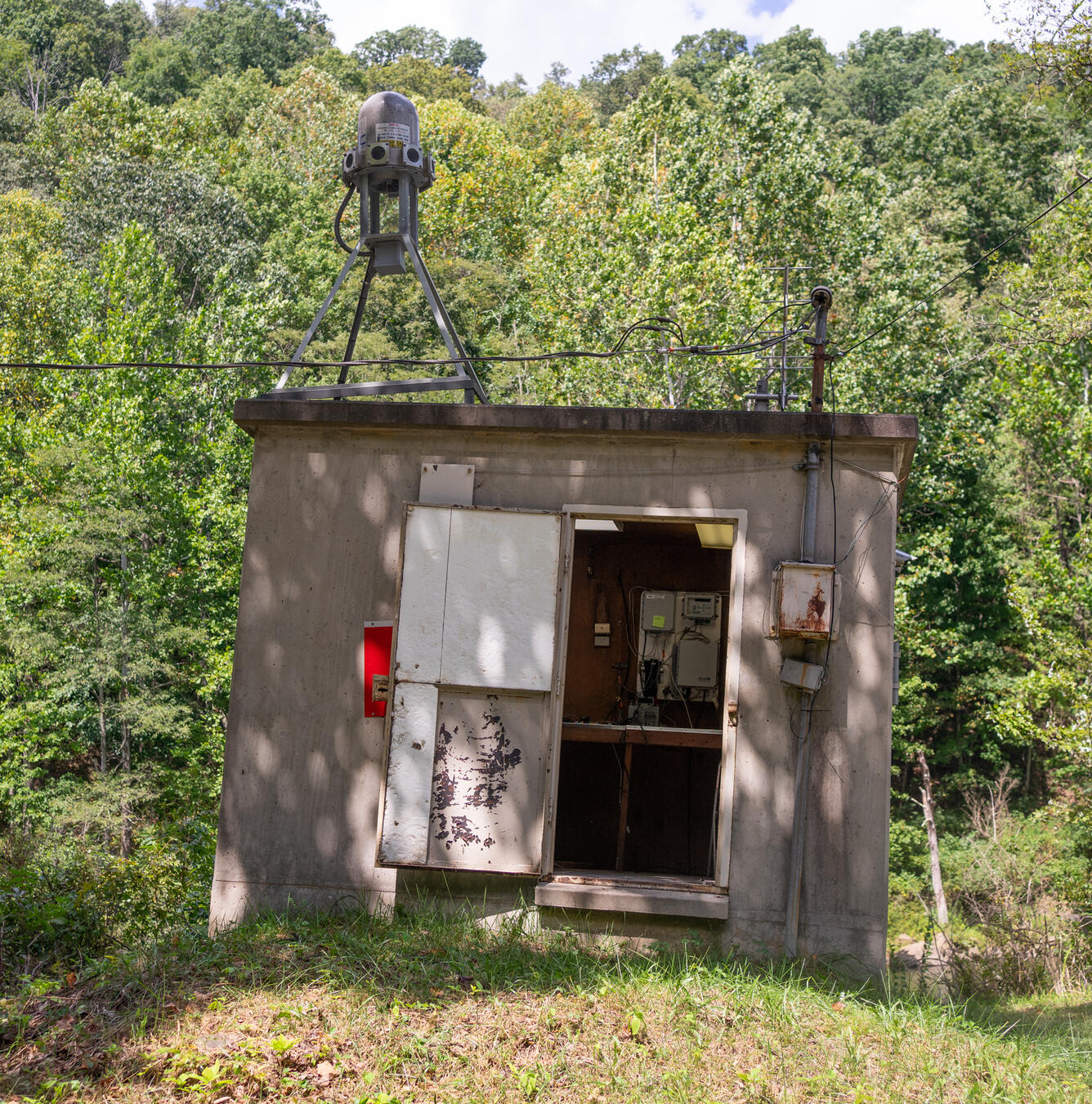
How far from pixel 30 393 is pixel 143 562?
9.00 metres

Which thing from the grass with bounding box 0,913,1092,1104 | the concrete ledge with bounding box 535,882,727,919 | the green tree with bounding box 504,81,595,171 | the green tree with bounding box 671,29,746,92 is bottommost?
the grass with bounding box 0,913,1092,1104

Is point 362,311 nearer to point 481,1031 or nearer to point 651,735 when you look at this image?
point 651,735

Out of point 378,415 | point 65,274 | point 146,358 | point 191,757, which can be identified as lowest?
point 191,757

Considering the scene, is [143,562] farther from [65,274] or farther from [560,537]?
[560,537]

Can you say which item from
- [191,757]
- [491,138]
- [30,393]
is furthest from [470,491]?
[491,138]

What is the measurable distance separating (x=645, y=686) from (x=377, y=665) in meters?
3.52

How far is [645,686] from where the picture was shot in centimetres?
894

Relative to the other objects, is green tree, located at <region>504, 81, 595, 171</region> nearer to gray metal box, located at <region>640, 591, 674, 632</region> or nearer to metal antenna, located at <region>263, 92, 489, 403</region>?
gray metal box, located at <region>640, 591, 674, 632</region>

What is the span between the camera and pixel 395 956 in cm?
508

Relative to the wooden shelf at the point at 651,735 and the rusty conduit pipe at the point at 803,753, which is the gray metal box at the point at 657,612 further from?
the rusty conduit pipe at the point at 803,753

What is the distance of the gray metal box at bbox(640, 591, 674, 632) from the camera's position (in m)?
8.84

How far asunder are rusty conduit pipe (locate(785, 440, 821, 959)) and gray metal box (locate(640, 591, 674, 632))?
3149 millimetres

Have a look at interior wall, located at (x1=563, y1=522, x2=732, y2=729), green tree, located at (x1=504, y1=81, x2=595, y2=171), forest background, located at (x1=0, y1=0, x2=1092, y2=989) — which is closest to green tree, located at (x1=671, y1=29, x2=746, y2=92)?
green tree, located at (x1=504, y1=81, x2=595, y2=171)

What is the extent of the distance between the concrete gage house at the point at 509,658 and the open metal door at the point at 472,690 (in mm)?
11
